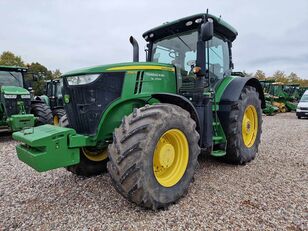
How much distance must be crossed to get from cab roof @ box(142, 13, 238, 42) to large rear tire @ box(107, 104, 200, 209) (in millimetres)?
1727

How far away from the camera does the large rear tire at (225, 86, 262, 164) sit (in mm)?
4355

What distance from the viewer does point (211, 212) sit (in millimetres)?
2949

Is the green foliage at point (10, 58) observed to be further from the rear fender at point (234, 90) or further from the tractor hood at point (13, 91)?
the rear fender at point (234, 90)

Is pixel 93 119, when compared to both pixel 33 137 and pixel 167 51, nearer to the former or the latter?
pixel 33 137

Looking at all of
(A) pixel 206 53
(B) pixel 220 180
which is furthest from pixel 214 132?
(A) pixel 206 53

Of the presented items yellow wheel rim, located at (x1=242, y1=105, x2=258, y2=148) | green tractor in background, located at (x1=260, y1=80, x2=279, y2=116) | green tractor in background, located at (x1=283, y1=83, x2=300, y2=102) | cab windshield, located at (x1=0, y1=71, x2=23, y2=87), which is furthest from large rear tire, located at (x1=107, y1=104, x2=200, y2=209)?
green tractor in background, located at (x1=283, y1=83, x2=300, y2=102)

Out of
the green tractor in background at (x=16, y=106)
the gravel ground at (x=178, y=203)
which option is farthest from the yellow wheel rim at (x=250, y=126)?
the green tractor in background at (x=16, y=106)

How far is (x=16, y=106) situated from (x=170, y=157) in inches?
281

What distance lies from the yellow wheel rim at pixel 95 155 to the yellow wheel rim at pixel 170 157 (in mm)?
1336

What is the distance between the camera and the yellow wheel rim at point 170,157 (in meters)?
3.09

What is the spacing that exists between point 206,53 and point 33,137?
291 centimetres

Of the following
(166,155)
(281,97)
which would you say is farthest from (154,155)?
(281,97)

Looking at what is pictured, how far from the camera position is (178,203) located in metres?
3.15

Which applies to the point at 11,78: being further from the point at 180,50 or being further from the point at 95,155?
the point at 180,50
